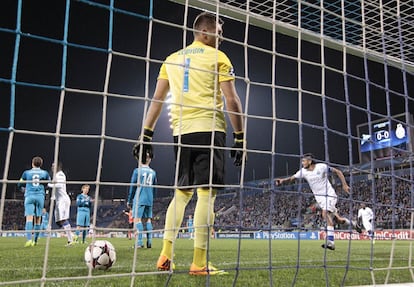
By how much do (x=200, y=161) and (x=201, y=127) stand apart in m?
0.24

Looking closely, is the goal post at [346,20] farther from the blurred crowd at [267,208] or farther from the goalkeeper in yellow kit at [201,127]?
the blurred crowd at [267,208]

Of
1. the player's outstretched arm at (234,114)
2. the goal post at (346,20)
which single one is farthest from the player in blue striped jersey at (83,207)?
the player's outstretched arm at (234,114)

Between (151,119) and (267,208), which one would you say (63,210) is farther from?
(267,208)

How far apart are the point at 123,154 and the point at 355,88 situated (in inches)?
877

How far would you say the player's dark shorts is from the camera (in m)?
2.88

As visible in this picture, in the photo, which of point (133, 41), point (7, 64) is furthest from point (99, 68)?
point (7, 64)

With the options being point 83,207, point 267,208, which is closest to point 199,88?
point 83,207

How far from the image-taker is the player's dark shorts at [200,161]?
2.88m

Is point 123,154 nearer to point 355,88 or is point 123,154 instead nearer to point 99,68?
point 99,68

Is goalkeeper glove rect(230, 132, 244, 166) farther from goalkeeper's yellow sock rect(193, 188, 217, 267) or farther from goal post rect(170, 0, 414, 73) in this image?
goal post rect(170, 0, 414, 73)

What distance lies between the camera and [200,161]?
2936 millimetres

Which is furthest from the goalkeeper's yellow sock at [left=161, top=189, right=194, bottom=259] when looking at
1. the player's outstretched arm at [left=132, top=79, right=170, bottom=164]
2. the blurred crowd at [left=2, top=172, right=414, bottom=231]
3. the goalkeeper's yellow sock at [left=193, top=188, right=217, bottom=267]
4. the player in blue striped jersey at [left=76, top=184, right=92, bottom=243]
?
the blurred crowd at [left=2, top=172, right=414, bottom=231]

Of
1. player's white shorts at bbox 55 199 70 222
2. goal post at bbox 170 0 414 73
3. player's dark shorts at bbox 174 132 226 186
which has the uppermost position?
goal post at bbox 170 0 414 73

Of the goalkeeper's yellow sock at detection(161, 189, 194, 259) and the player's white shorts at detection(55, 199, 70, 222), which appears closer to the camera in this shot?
the goalkeeper's yellow sock at detection(161, 189, 194, 259)
